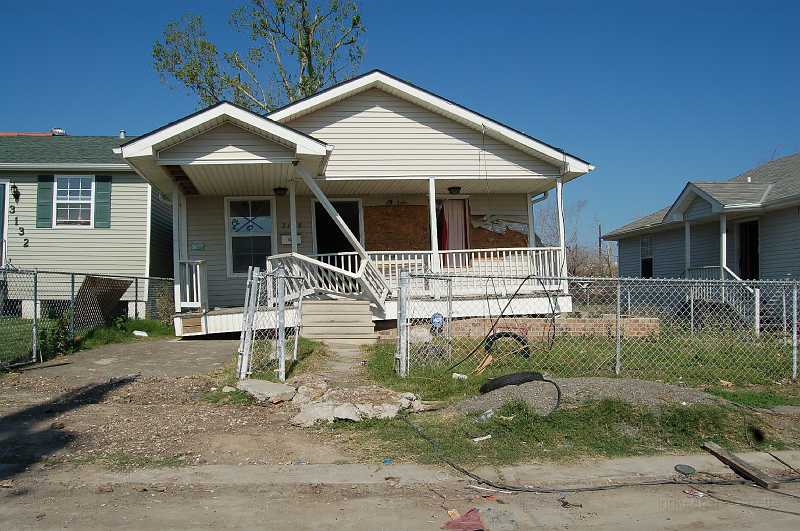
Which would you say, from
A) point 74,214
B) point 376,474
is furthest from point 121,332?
point 376,474

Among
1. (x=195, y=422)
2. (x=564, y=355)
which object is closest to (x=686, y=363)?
(x=564, y=355)

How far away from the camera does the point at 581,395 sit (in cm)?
654

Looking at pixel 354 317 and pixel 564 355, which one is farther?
pixel 354 317

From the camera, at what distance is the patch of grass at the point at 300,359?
818cm

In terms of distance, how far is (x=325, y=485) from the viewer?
471 centimetres

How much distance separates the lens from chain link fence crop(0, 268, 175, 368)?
378 inches

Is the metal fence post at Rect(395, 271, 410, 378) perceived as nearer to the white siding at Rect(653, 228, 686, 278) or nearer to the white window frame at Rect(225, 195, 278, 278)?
the white window frame at Rect(225, 195, 278, 278)

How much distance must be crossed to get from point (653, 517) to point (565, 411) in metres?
2.08

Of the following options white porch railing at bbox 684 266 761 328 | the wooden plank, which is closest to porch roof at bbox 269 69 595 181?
white porch railing at bbox 684 266 761 328

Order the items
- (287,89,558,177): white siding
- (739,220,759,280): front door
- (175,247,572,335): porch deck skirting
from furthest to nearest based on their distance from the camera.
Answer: (739,220,759,280): front door → (287,89,558,177): white siding → (175,247,572,335): porch deck skirting

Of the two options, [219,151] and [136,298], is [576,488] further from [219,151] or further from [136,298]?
[136,298]

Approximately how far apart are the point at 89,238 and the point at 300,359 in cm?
946

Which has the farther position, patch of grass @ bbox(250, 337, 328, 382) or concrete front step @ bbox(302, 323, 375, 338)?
concrete front step @ bbox(302, 323, 375, 338)

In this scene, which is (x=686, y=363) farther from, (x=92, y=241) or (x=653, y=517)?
(x=92, y=241)
